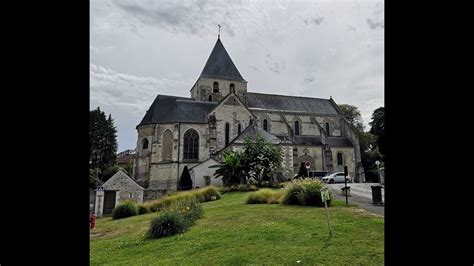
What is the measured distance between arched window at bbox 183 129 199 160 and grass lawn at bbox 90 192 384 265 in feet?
58.9

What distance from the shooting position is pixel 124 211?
48.7 ft

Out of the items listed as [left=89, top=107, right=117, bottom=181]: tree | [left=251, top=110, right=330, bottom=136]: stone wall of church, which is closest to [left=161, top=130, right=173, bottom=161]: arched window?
[left=251, top=110, right=330, bottom=136]: stone wall of church

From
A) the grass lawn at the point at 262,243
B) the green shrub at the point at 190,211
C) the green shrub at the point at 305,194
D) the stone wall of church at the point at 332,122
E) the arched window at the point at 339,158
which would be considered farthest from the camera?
the stone wall of church at the point at 332,122

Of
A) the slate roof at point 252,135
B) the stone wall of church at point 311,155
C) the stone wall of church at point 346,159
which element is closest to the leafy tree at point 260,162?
the slate roof at point 252,135

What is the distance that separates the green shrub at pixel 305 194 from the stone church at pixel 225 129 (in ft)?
42.0

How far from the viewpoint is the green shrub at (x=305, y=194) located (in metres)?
11.4

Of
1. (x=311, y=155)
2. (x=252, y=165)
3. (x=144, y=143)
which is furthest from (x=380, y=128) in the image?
(x=144, y=143)

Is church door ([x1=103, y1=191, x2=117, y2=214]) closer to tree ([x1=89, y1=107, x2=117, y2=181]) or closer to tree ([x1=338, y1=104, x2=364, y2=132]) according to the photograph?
tree ([x1=89, y1=107, x2=117, y2=181])

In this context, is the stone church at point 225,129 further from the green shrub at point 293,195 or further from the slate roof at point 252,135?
the green shrub at point 293,195

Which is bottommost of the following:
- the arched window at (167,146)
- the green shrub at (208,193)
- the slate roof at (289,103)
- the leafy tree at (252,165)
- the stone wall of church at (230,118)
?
the green shrub at (208,193)

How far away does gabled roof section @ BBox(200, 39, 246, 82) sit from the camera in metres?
35.1

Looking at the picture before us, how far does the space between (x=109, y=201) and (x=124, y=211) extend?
11.2ft

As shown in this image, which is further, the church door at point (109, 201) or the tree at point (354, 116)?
the tree at point (354, 116)
